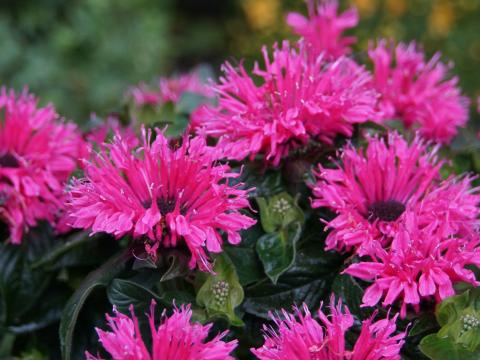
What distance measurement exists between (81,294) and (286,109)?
0.35 m

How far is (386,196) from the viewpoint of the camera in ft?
3.14

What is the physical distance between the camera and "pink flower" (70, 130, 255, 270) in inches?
31.9

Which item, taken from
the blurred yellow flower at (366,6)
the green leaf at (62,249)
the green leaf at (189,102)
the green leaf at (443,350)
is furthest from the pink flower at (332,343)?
the blurred yellow flower at (366,6)

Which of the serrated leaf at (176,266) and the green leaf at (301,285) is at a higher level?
the serrated leaf at (176,266)

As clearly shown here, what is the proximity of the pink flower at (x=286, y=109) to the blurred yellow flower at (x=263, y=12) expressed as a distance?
1990 millimetres

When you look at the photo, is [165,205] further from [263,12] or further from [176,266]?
[263,12]

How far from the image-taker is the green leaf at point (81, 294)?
2.68 ft

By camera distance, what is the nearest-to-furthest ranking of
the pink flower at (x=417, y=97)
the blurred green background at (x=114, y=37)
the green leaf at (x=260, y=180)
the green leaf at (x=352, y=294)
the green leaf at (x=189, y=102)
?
the green leaf at (x=352, y=294) → the green leaf at (x=260, y=180) → the pink flower at (x=417, y=97) → the green leaf at (x=189, y=102) → the blurred green background at (x=114, y=37)

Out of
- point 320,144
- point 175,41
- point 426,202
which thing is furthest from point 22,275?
point 175,41

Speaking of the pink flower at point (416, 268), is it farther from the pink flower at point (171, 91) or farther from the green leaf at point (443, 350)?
the pink flower at point (171, 91)

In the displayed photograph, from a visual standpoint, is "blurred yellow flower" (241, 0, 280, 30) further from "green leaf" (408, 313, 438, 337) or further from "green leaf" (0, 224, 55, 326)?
"green leaf" (408, 313, 438, 337)

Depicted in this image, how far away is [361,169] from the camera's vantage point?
93cm

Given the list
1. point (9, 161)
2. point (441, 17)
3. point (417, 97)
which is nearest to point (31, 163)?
point (9, 161)

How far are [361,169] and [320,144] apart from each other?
7cm
